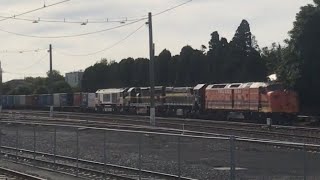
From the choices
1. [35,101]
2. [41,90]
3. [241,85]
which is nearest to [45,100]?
[35,101]

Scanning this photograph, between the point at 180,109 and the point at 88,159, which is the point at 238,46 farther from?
the point at 88,159

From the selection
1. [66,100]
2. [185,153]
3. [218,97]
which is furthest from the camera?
[66,100]

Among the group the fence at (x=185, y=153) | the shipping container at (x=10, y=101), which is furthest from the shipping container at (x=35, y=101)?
the fence at (x=185, y=153)

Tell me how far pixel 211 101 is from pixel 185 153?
136ft

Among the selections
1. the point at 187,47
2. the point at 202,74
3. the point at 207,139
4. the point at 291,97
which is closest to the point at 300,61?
the point at 291,97

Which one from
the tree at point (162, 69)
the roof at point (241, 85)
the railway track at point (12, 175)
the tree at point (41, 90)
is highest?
the tree at point (162, 69)

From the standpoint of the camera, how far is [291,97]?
4672cm

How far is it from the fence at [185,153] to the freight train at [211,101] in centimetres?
2735

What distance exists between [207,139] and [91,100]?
74084 millimetres

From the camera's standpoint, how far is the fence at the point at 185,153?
10984 millimetres

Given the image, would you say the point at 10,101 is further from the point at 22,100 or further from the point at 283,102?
the point at 283,102

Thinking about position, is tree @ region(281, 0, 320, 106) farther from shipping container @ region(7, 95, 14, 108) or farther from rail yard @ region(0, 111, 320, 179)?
shipping container @ region(7, 95, 14, 108)

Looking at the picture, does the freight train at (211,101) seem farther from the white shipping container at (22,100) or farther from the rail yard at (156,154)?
the rail yard at (156,154)

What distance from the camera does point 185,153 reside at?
13781mm
